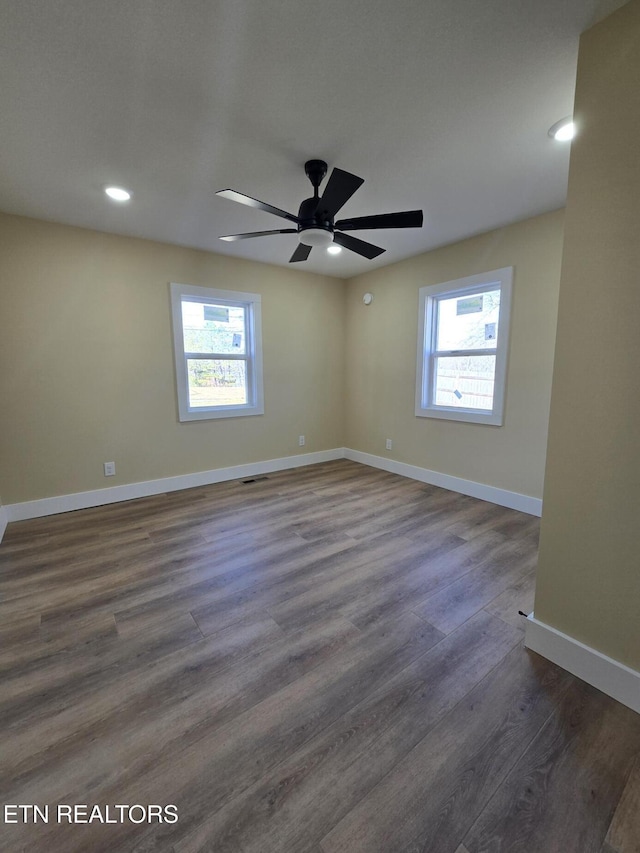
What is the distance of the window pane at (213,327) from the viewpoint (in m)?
3.81

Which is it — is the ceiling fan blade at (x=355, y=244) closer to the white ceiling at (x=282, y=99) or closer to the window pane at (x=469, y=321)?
the white ceiling at (x=282, y=99)

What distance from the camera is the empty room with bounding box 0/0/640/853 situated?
3.67 feet

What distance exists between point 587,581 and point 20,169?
3.83 m

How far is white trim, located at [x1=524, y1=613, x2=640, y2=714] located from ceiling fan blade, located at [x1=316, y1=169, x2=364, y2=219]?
7.58 ft

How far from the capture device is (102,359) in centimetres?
332

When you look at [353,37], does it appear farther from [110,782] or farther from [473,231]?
[110,782]

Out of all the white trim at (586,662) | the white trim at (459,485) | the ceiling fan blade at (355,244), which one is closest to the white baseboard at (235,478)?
the white trim at (459,485)

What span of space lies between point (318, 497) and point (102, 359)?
2.49 m

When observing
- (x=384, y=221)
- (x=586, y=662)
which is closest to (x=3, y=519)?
(x=384, y=221)

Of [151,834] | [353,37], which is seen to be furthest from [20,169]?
[151,834]

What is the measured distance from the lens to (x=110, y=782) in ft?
3.65

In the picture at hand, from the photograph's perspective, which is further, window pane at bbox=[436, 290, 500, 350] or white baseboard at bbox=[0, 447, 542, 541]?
window pane at bbox=[436, 290, 500, 350]

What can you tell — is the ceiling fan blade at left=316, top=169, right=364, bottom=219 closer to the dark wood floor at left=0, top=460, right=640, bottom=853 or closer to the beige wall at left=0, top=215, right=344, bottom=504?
the beige wall at left=0, top=215, right=344, bottom=504

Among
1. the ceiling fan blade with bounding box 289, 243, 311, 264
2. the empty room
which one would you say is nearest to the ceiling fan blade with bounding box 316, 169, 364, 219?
the empty room
